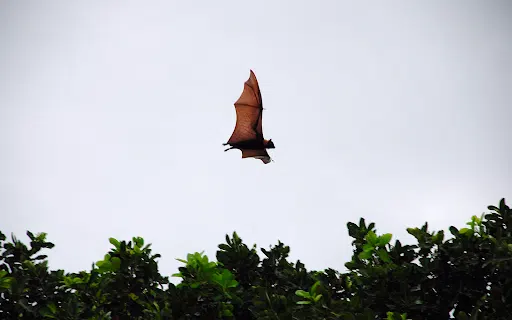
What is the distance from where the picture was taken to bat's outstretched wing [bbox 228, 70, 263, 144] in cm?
1195

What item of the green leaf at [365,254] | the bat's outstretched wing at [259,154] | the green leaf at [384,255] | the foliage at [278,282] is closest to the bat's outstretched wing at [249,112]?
the bat's outstretched wing at [259,154]

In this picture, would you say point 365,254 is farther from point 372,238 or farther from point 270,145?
point 270,145

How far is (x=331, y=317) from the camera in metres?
6.17

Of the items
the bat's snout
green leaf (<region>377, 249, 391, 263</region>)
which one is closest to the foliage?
green leaf (<region>377, 249, 391, 263</region>)

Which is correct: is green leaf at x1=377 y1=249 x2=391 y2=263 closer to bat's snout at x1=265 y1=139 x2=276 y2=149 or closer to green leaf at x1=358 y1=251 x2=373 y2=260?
green leaf at x1=358 y1=251 x2=373 y2=260

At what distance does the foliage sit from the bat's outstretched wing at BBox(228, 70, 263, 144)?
4474 millimetres

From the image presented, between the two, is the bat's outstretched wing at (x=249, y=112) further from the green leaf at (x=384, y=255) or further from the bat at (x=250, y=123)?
the green leaf at (x=384, y=255)

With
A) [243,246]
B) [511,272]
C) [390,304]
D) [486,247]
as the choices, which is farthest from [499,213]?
[243,246]

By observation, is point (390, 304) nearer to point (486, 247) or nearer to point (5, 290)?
point (486, 247)

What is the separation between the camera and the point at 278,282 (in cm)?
772

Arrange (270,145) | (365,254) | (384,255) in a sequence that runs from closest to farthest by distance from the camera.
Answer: (384,255)
(365,254)
(270,145)

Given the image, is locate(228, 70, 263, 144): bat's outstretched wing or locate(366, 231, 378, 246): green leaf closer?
locate(366, 231, 378, 246): green leaf

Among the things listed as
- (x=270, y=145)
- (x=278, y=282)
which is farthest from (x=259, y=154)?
(x=278, y=282)

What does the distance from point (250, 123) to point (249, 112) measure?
0.81ft
